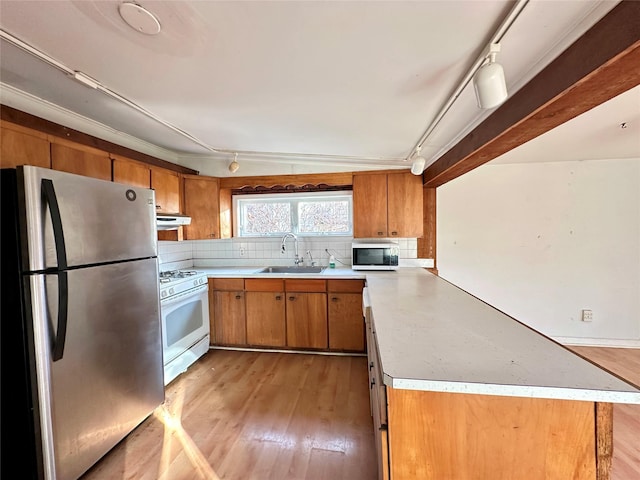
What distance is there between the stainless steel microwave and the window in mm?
406

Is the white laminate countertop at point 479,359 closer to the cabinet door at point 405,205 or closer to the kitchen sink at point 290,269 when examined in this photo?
the cabinet door at point 405,205

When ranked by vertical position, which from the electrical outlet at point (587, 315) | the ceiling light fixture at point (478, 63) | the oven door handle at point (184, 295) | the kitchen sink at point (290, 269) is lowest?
the electrical outlet at point (587, 315)

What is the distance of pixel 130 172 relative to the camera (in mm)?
2334

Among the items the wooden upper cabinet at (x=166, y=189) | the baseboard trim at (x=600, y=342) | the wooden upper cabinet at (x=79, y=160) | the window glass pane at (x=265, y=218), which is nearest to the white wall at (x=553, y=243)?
the baseboard trim at (x=600, y=342)

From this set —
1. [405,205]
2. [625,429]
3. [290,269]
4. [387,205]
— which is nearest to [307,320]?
[290,269]

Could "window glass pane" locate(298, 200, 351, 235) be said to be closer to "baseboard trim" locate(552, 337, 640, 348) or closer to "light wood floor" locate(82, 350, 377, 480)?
"light wood floor" locate(82, 350, 377, 480)

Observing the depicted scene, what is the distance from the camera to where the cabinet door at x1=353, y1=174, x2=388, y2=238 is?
10.00ft

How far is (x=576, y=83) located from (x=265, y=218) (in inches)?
121

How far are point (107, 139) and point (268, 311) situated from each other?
2189 mm

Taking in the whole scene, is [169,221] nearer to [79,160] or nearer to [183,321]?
Result: [79,160]

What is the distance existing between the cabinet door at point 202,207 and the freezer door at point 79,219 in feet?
4.18

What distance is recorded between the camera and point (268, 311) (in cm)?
299

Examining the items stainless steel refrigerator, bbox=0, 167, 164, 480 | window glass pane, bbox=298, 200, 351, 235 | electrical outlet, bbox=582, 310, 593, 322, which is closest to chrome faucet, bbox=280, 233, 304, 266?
window glass pane, bbox=298, 200, 351, 235

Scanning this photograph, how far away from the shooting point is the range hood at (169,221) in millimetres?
2551
